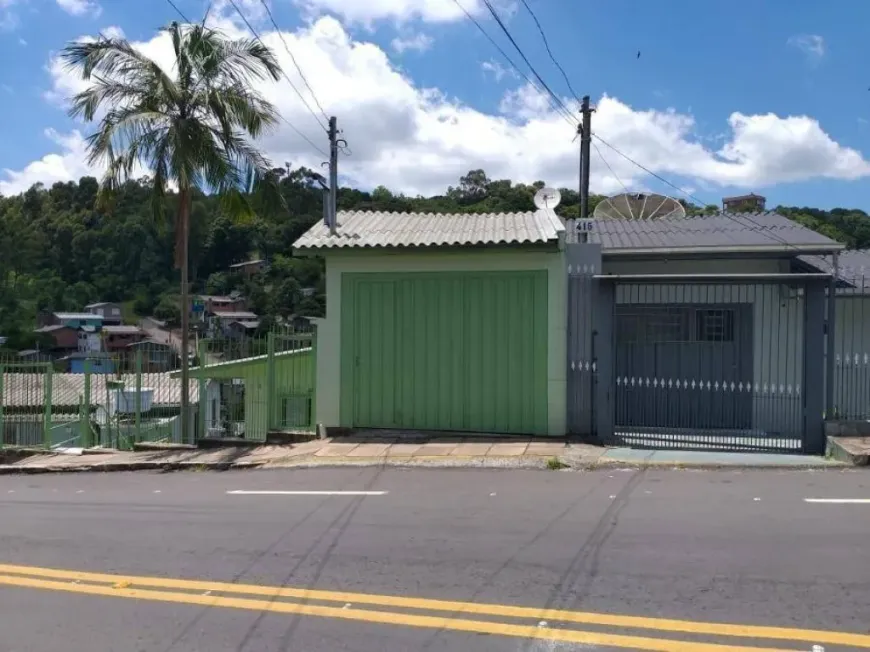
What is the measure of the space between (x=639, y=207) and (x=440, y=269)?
8.31 meters

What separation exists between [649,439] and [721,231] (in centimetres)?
496

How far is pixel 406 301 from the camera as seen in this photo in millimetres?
10547

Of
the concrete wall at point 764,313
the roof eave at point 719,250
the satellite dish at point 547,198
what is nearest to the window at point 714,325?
the concrete wall at point 764,313

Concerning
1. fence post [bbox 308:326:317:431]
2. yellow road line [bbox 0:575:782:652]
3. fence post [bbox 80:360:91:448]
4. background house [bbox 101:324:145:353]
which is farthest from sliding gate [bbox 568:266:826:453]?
background house [bbox 101:324:145:353]

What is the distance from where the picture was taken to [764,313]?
10.8m

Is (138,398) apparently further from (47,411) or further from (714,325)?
(714,325)

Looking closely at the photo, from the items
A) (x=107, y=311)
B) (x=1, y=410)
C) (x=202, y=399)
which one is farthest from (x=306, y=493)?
(x=107, y=311)

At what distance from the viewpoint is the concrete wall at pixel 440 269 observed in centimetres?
996

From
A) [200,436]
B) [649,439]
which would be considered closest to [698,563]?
[649,439]

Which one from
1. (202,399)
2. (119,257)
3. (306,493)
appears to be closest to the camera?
(306,493)

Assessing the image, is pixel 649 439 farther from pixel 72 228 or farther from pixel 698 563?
pixel 72 228

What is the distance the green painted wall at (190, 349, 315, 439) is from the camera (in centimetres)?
1112

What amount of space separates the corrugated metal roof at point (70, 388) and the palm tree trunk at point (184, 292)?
0.48 metres

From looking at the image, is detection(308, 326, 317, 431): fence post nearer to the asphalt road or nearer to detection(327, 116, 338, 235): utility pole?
detection(327, 116, 338, 235): utility pole
